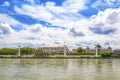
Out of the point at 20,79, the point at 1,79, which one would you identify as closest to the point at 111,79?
the point at 20,79

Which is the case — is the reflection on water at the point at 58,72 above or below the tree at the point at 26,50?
below

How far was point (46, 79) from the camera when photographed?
15711mm

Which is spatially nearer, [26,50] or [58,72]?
[58,72]

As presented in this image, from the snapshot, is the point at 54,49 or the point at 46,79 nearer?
the point at 46,79

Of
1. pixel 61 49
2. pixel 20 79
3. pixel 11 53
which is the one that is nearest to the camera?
pixel 20 79

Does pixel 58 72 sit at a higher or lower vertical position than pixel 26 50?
lower

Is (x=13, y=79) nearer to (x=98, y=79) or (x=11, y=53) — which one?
(x=98, y=79)

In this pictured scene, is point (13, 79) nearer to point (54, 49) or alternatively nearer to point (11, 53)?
point (11, 53)

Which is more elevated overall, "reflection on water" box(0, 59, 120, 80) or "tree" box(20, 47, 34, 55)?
"tree" box(20, 47, 34, 55)

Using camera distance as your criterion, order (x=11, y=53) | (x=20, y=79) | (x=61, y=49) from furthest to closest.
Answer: (x=61, y=49) < (x=11, y=53) < (x=20, y=79)

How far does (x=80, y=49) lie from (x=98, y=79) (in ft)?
295

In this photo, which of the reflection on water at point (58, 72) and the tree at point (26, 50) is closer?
the reflection on water at point (58, 72)

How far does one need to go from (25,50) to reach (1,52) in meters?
10.2

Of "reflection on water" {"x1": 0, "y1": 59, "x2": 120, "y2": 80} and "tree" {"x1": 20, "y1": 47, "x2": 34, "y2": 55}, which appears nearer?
"reflection on water" {"x1": 0, "y1": 59, "x2": 120, "y2": 80}
